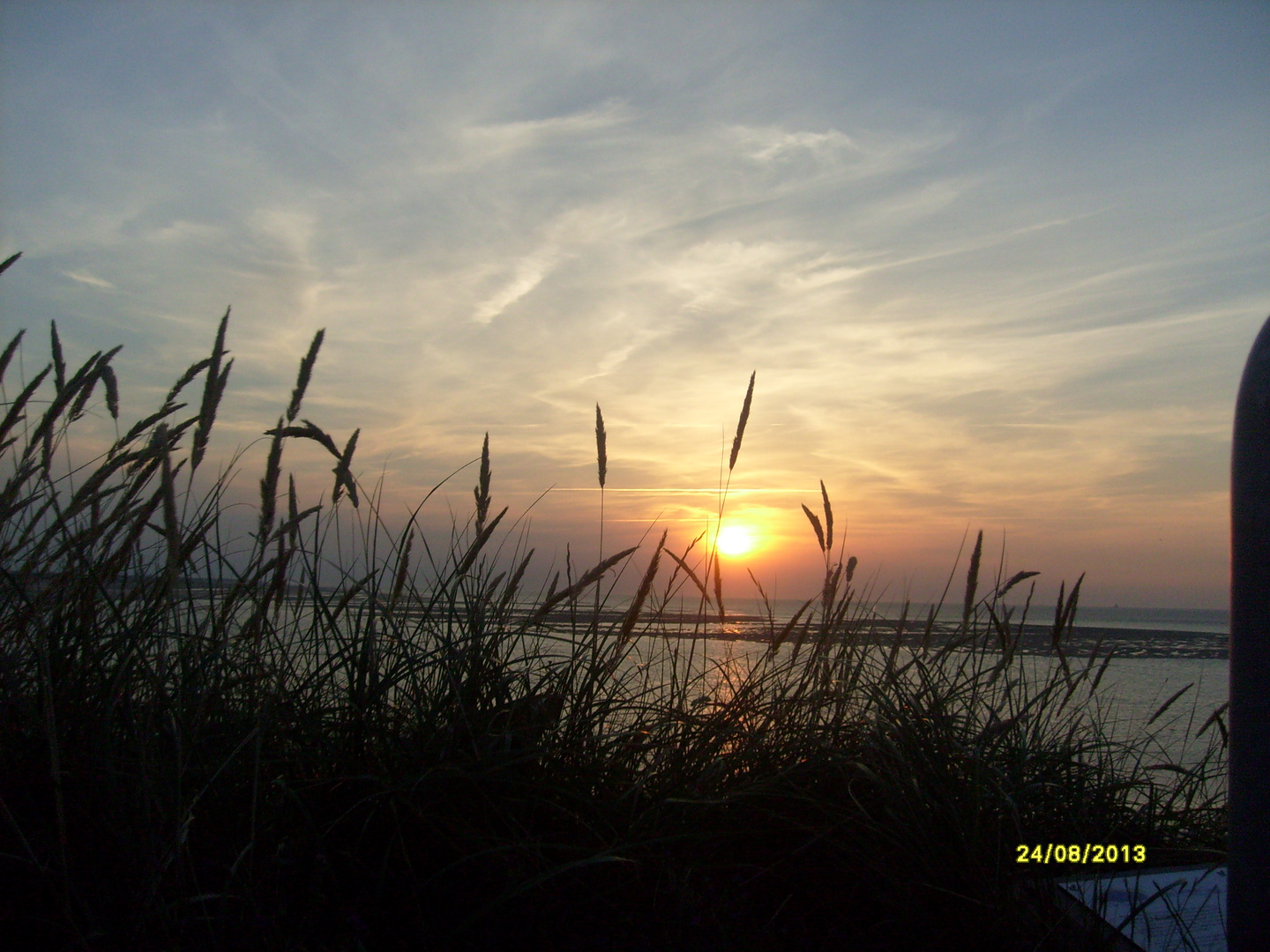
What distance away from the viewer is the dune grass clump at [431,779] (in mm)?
1264

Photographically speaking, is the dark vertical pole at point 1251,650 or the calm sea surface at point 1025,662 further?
the calm sea surface at point 1025,662

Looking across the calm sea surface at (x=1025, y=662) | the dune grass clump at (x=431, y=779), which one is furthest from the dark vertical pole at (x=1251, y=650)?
the calm sea surface at (x=1025, y=662)

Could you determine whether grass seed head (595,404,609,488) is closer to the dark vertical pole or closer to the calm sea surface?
the calm sea surface

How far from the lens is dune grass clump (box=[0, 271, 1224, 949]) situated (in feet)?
4.15

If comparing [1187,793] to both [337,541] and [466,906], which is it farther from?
[337,541]

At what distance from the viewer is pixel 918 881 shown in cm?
145

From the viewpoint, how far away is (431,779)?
1.44 metres

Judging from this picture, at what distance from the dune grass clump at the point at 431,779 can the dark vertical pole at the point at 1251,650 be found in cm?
37
